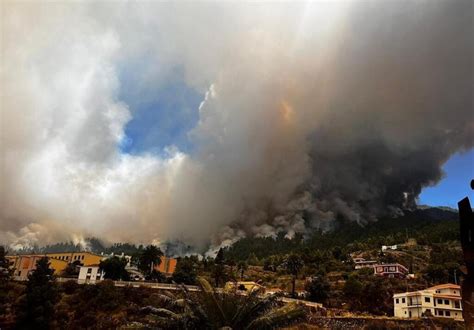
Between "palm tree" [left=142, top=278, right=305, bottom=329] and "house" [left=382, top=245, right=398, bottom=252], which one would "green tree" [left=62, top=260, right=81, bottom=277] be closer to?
"palm tree" [left=142, top=278, right=305, bottom=329]

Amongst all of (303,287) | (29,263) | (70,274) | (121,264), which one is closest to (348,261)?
(303,287)

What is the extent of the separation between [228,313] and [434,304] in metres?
57.1

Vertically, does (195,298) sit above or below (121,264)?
below

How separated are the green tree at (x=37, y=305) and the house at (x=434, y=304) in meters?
50.4

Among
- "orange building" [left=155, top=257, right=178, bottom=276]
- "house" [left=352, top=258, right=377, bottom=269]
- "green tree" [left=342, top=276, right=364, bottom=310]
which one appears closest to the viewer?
"green tree" [left=342, top=276, right=364, bottom=310]

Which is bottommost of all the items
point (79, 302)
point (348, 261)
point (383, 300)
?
point (79, 302)

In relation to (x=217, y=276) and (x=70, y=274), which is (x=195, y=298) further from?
(x=70, y=274)

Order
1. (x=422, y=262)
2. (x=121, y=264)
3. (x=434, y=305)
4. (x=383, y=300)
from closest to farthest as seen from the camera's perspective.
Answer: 1. (x=434, y=305)
2. (x=383, y=300)
3. (x=121, y=264)
4. (x=422, y=262)

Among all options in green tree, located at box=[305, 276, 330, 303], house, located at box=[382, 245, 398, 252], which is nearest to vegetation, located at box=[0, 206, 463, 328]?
green tree, located at box=[305, 276, 330, 303]

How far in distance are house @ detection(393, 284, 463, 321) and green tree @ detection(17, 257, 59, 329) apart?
50431mm

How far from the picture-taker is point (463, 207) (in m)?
4.76

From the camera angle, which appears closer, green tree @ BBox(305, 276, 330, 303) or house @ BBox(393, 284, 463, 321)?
house @ BBox(393, 284, 463, 321)

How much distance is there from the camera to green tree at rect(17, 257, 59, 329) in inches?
1761

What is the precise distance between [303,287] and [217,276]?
63.7ft
